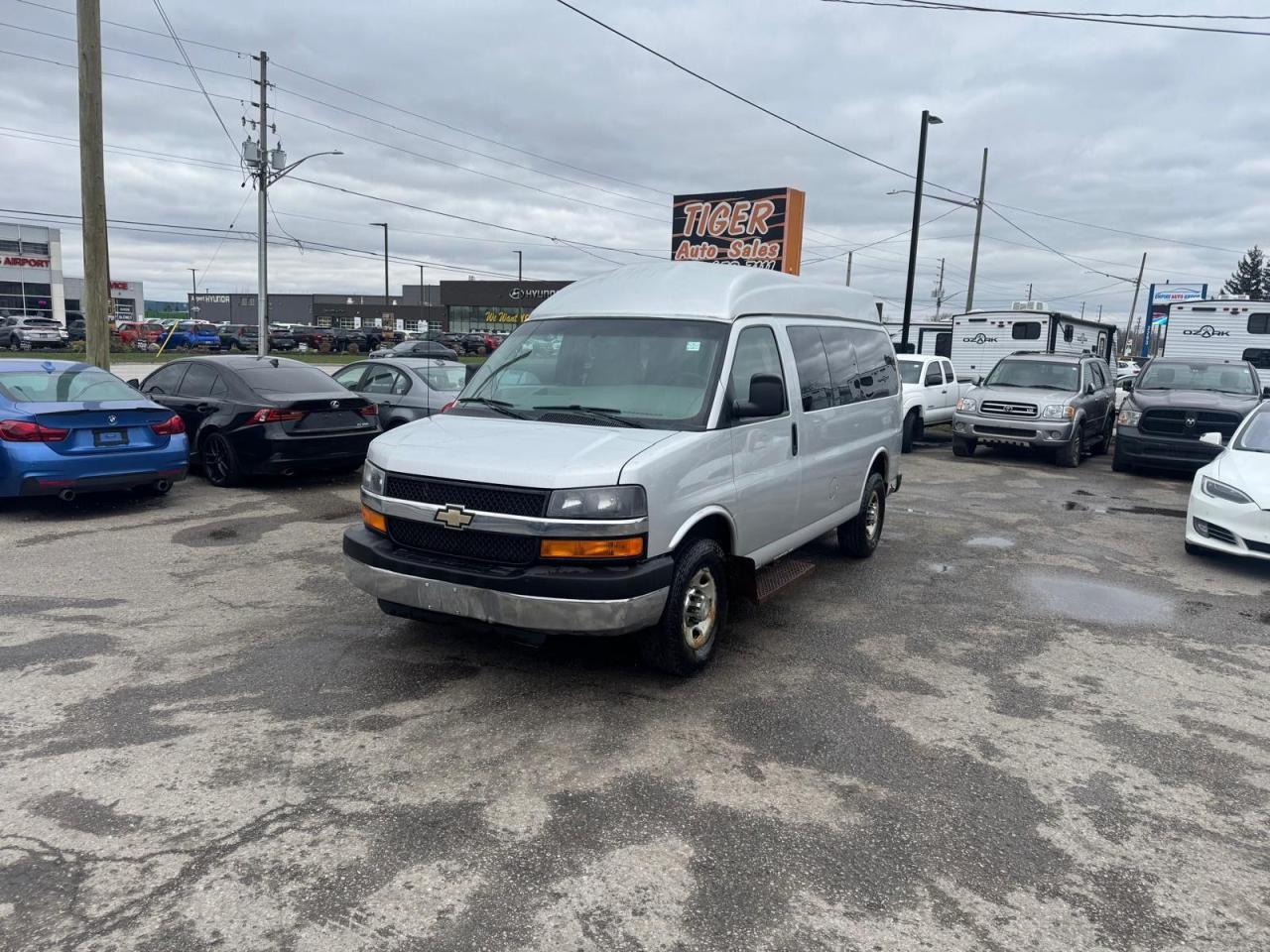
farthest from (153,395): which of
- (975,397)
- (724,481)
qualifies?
(975,397)

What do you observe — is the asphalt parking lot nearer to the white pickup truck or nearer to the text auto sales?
the white pickup truck

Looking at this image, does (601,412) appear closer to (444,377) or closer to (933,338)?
(444,377)

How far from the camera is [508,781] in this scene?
3.75 m

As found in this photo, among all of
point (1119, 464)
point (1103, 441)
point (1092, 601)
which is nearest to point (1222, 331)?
point (1103, 441)

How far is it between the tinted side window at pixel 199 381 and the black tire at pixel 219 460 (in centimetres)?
60

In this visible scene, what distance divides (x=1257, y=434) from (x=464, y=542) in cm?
797

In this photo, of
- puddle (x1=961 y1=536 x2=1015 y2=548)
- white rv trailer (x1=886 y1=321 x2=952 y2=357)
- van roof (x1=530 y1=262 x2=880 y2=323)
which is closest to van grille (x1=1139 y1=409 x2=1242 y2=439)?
puddle (x1=961 y1=536 x2=1015 y2=548)

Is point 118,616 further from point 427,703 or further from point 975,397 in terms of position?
point 975,397

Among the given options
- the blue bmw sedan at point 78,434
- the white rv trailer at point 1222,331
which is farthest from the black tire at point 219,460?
the white rv trailer at point 1222,331

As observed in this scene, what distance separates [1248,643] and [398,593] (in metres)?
5.50

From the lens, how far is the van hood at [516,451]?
13.8 feet

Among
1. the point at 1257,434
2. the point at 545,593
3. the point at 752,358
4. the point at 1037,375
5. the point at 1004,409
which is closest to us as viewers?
the point at 545,593

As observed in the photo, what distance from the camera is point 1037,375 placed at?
50.2 feet

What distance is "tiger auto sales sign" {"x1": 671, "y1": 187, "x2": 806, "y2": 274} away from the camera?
20.6 metres
